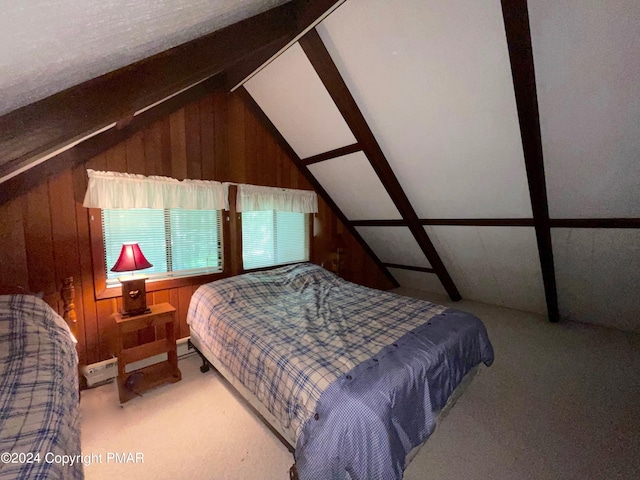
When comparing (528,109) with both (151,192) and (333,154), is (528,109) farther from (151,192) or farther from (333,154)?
(151,192)

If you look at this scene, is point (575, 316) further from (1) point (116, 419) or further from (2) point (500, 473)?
(1) point (116, 419)

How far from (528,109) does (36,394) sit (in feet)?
10.0

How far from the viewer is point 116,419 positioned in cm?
184

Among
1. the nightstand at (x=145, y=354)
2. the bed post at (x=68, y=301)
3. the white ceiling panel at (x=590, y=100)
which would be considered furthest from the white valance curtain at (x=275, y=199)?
the white ceiling panel at (x=590, y=100)

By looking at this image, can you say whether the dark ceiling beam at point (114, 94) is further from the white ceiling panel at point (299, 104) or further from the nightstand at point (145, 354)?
the nightstand at point (145, 354)

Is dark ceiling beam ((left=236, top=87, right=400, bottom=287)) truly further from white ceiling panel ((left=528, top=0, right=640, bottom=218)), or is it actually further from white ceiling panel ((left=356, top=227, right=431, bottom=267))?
white ceiling panel ((left=528, top=0, right=640, bottom=218))

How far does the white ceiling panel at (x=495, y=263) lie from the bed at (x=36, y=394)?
334 centimetres

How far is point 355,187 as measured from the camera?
10.4 feet

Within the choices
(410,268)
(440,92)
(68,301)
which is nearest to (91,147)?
(68,301)

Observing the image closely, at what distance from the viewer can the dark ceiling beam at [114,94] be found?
81 cm

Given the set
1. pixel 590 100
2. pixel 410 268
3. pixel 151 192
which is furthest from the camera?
pixel 410 268

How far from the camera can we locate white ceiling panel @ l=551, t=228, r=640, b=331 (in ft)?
7.64

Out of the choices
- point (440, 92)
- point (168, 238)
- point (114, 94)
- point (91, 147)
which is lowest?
point (168, 238)

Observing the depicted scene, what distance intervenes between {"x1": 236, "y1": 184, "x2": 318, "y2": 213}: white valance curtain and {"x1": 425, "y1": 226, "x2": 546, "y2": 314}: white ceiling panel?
63.6 inches
